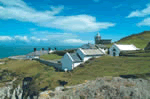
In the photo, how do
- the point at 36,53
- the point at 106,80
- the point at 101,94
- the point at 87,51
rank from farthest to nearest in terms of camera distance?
the point at 36,53, the point at 87,51, the point at 106,80, the point at 101,94

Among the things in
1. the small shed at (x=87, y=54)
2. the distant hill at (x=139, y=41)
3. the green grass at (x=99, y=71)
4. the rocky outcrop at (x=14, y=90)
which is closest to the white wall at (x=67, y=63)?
the green grass at (x=99, y=71)

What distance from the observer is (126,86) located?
58.5 feet

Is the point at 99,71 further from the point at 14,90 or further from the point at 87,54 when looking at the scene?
the point at 14,90

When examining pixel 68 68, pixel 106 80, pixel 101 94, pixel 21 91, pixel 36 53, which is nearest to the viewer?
pixel 101 94

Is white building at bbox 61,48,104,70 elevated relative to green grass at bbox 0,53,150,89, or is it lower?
elevated

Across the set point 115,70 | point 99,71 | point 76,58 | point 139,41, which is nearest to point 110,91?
point 115,70

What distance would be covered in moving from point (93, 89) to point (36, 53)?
70.8m

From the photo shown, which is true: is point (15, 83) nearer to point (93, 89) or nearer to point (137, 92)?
point (93, 89)

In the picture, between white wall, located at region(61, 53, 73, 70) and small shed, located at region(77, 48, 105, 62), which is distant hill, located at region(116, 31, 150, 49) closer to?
small shed, located at region(77, 48, 105, 62)

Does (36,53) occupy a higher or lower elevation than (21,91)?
higher

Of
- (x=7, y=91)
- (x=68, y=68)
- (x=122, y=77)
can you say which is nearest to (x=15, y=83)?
(x=7, y=91)

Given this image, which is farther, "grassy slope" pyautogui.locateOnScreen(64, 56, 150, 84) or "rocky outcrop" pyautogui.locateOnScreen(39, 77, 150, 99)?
"grassy slope" pyautogui.locateOnScreen(64, 56, 150, 84)

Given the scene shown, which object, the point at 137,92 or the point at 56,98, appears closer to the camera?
the point at 137,92

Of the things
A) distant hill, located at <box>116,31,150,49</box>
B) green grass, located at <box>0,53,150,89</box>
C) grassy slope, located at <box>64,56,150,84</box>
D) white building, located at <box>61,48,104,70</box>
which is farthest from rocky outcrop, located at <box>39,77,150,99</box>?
distant hill, located at <box>116,31,150,49</box>
